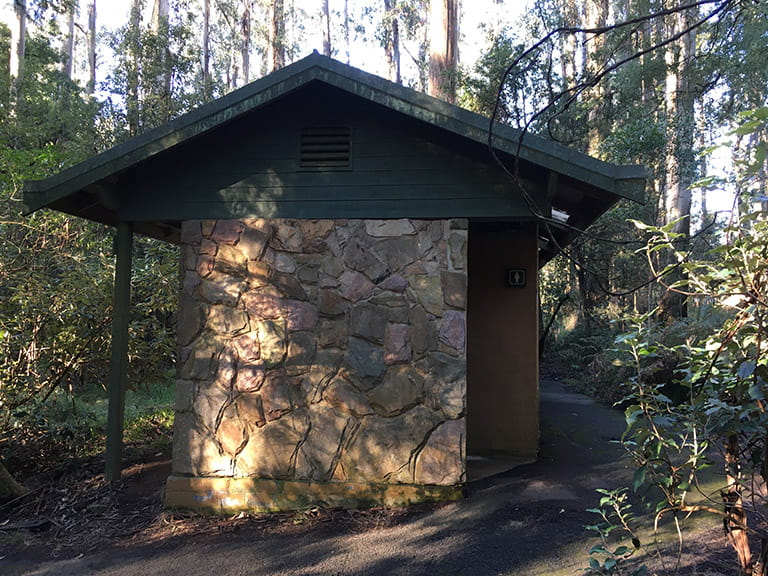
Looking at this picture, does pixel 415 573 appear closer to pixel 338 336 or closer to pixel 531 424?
pixel 338 336

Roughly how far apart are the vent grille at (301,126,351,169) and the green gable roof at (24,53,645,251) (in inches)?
4.9

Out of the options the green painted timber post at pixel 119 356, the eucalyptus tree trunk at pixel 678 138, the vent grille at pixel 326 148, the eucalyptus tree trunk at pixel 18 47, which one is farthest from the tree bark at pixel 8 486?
the eucalyptus tree trunk at pixel 18 47

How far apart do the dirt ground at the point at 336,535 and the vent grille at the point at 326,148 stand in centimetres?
301

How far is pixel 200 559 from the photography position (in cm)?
417

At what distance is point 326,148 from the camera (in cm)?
512

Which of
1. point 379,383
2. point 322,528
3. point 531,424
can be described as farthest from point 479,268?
point 322,528

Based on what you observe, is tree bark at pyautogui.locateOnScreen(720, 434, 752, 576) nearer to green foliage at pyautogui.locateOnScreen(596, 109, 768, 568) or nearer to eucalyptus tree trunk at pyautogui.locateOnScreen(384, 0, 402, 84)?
green foliage at pyautogui.locateOnScreen(596, 109, 768, 568)

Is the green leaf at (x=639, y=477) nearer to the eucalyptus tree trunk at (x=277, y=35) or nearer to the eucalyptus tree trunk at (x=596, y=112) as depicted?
the eucalyptus tree trunk at (x=596, y=112)

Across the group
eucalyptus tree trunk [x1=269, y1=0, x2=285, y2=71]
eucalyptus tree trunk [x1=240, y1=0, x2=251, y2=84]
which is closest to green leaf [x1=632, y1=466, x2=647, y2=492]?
eucalyptus tree trunk [x1=269, y1=0, x2=285, y2=71]

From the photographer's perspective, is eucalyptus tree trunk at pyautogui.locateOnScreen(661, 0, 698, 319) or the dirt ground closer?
the dirt ground

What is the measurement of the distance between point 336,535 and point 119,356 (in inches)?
104

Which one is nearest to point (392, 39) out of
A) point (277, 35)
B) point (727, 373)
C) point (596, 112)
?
point (277, 35)

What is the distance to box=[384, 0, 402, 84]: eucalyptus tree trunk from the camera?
26281 millimetres

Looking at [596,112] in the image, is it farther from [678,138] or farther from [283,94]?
[283,94]
